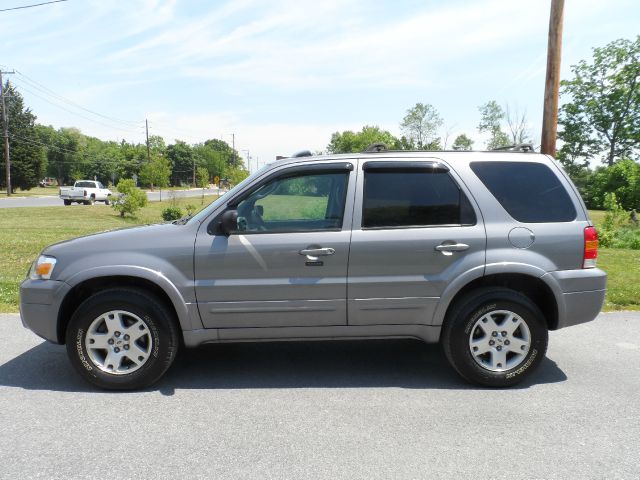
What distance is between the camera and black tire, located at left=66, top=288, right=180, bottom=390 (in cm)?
370

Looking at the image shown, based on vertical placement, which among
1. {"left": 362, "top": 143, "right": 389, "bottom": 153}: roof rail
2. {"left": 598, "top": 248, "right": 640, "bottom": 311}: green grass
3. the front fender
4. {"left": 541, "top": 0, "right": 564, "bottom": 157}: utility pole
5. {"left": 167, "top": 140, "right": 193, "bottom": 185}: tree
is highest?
{"left": 167, "top": 140, "right": 193, "bottom": 185}: tree

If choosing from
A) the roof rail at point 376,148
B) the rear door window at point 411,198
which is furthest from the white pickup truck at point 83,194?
the rear door window at point 411,198

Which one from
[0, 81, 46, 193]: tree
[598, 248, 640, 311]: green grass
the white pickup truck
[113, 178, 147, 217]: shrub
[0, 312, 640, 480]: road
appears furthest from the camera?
[0, 81, 46, 193]: tree

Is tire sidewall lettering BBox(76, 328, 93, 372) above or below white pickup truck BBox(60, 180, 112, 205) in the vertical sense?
below

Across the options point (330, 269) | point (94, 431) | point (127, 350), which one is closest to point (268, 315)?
point (330, 269)

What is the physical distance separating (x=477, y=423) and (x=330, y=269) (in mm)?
1488

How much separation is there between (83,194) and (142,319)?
38.5 meters

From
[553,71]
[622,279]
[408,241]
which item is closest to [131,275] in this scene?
[408,241]

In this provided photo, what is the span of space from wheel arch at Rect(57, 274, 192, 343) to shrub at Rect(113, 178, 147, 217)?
25.4 m

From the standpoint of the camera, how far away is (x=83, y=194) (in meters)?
38.0

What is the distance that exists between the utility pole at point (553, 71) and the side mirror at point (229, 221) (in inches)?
268

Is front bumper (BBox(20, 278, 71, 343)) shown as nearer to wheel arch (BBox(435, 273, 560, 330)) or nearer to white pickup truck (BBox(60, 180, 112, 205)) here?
wheel arch (BBox(435, 273, 560, 330))

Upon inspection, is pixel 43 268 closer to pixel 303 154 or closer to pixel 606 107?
pixel 303 154

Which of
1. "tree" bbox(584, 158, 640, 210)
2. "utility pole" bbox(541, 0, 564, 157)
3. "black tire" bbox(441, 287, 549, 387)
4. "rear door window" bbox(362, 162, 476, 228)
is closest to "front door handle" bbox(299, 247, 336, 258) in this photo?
"rear door window" bbox(362, 162, 476, 228)
